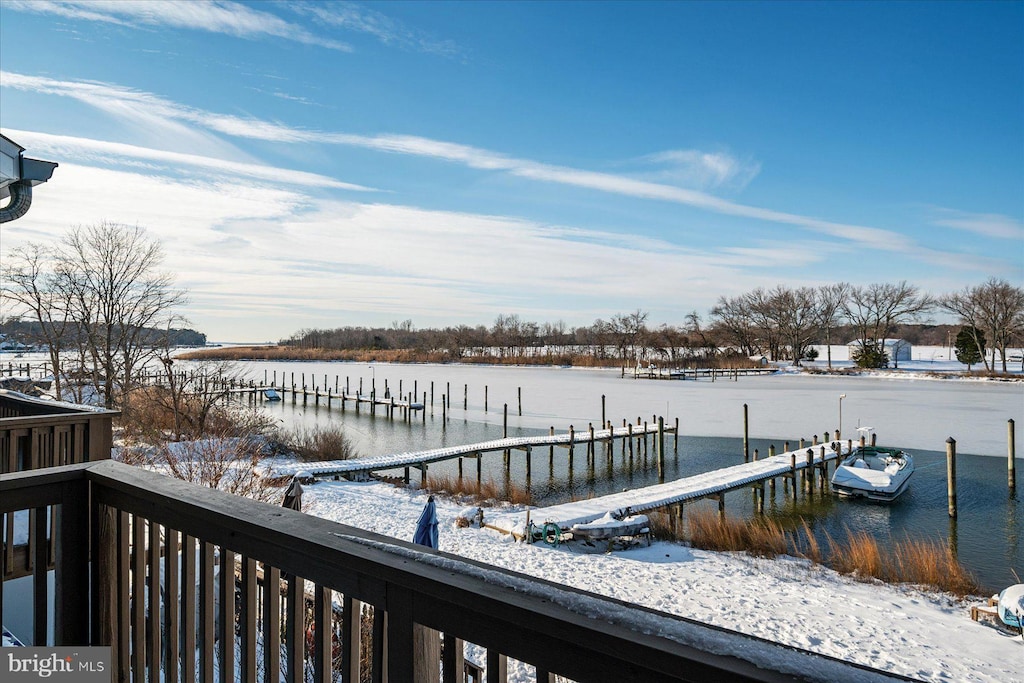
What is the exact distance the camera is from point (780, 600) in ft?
28.7

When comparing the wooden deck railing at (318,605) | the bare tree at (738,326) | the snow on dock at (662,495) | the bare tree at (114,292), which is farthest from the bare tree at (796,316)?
the wooden deck railing at (318,605)

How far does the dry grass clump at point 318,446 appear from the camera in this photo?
19656mm

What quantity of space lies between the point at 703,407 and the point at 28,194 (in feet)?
94.1

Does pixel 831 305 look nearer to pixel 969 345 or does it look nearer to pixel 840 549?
pixel 969 345

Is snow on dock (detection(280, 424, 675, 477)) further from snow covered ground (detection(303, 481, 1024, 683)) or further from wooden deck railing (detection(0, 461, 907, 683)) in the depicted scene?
wooden deck railing (detection(0, 461, 907, 683))

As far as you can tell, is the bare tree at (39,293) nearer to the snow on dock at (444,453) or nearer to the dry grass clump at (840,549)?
the snow on dock at (444,453)

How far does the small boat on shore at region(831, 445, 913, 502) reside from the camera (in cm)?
1519

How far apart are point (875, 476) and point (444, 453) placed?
11941 millimetres

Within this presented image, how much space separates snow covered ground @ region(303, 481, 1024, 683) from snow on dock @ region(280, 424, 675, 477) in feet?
13.7

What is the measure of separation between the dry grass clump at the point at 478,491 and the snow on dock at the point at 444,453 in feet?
5.99

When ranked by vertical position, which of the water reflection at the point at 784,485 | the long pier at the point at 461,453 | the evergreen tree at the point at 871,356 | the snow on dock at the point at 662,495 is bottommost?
the water reflection at the point at 784,485

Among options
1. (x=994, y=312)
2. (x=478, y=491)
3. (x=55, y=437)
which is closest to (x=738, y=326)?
(x=994, y=312)

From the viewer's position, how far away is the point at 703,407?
30469 mm

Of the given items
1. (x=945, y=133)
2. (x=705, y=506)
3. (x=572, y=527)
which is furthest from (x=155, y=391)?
(x=945, y=133)
